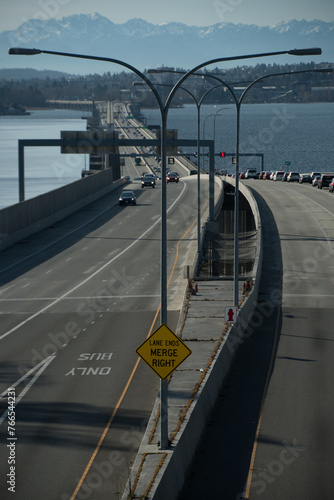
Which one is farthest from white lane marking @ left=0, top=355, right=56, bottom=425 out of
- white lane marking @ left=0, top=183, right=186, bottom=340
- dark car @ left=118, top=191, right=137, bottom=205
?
dark car @ left=118, top=191, right=137, bottom=205

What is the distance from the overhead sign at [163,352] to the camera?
1733 centimetres

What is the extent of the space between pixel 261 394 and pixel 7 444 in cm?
816

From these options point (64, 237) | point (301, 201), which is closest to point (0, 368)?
point (64, 237)

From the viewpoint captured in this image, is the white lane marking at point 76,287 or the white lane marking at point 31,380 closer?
the white lane marking at point 31,380

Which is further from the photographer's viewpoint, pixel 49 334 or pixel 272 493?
pixel 49 334

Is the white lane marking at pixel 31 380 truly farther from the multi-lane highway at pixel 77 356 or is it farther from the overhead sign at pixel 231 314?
the overhead sign at pixel 231 314

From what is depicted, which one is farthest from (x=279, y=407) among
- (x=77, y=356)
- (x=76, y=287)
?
(x=76, y=287)

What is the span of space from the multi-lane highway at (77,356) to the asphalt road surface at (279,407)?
214cm

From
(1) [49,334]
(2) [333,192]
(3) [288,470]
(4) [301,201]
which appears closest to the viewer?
(3) [288,470]

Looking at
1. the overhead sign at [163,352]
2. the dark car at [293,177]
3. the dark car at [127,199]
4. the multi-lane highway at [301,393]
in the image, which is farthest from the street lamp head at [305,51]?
the dark car at [293,177]

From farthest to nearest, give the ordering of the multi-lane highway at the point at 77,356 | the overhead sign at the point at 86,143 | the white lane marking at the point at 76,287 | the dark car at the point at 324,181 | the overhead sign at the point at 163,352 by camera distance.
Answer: the dark car at the point at 324,181, the overhead sign at the point at 86,143, the white lane marking at the point at 76,287, the multi-lane highway at the point at 77,356, the overhead sign at the point at 163,352

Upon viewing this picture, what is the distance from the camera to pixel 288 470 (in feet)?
59.0

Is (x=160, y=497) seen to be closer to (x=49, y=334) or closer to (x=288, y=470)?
(x=288, y=470)

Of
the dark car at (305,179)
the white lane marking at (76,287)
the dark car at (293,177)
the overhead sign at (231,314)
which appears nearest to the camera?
the overhead sign at (231,314)
